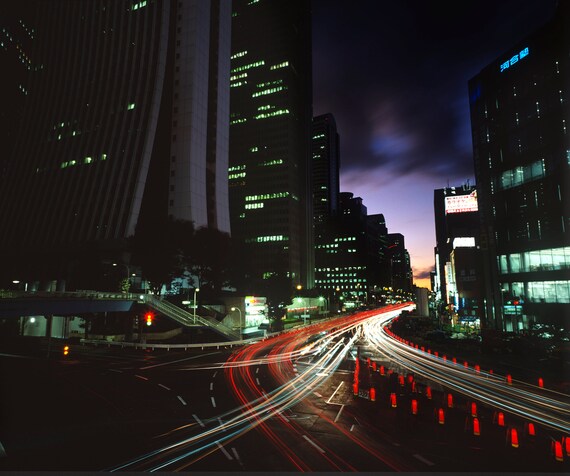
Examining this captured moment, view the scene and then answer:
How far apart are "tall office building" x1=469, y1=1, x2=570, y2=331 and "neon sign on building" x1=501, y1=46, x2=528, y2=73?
0.15 m

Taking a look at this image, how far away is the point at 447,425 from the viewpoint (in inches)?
579

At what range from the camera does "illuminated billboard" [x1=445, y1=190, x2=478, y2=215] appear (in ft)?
402

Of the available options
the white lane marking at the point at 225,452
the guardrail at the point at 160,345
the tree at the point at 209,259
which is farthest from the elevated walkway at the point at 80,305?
the white lane marking at the point at 225,452

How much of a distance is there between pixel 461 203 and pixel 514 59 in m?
78.6

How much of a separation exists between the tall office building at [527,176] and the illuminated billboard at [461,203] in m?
67.6

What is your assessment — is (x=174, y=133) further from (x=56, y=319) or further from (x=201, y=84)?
(x=56, y=319)

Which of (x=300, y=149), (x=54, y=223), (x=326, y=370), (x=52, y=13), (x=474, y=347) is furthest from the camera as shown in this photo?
(x=300, y=149)

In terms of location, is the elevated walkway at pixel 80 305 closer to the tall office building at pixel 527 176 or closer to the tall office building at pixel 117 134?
the tall office building at pixel 117 134

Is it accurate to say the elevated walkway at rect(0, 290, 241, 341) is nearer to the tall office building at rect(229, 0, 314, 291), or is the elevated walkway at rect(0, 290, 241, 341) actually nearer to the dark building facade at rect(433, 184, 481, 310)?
the dark building facade at rect(433, 184, 481, 310)

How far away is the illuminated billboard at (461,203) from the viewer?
402 feet

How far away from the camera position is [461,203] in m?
126

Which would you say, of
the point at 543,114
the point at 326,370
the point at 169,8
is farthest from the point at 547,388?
the point at 169,8

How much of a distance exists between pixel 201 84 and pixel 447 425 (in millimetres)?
95298

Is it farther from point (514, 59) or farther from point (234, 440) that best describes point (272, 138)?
point (234, 440)
